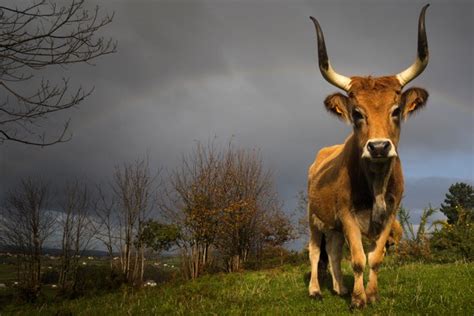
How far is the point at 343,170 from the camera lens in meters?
7.05

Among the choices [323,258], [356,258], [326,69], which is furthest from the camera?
[323,258]

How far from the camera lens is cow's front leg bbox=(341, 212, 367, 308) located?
6.26 meters

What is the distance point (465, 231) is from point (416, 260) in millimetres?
1981

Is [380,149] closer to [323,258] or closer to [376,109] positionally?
[376,109]

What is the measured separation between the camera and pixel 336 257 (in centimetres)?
819

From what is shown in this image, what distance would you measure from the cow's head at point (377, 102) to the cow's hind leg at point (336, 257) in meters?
2.57

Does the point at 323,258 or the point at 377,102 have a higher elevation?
the point at 377,102

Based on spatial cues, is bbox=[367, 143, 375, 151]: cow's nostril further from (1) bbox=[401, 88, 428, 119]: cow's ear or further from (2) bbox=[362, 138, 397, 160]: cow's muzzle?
(1) bbox=[401, 88, 428, 119]: cow's ear

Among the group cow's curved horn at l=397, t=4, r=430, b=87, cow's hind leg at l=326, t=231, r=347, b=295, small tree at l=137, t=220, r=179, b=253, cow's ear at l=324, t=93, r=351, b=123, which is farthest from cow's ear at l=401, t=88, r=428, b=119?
small tree at l=137, t=220, r=179, b=253

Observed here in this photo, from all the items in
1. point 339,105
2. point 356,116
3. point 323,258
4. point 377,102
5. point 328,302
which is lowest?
point 328,302

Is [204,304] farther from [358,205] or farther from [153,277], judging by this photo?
[153,277]

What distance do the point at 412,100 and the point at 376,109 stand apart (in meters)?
1.03

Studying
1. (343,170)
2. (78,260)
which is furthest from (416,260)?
(78,260)

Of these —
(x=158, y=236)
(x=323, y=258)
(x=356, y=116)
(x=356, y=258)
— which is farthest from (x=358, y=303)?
(x=158, y=236)
